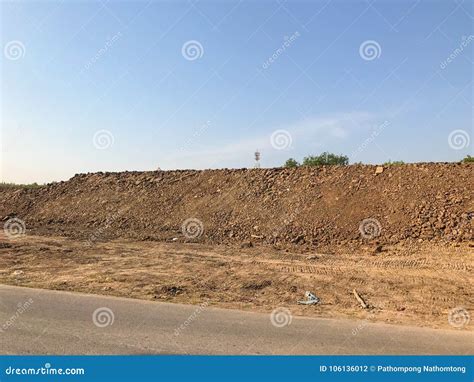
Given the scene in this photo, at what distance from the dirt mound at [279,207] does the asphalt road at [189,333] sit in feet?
35.2

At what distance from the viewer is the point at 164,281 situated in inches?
408

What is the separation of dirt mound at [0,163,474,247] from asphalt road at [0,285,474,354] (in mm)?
10741

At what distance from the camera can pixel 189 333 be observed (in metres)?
6.16

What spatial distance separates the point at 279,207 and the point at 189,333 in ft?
50.8

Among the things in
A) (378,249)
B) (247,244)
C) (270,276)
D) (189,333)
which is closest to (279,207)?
(247,244)

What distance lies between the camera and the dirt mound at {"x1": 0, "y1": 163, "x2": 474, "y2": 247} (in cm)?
1742

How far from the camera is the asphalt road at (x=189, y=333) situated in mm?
5574

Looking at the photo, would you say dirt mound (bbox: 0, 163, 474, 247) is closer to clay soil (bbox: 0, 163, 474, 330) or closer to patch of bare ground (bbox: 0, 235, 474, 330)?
clay soil (bbox: 0, 163, 474, 330)

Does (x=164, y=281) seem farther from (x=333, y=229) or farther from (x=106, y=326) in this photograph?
(x=333, y=229)

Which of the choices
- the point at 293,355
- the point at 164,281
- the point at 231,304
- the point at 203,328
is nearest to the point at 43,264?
the point at 164,281

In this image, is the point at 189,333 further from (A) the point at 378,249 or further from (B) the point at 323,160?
(B) the point at 323,160

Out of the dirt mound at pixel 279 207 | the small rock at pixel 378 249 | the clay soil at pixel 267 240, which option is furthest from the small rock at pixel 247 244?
the small rock at pixel 378 249

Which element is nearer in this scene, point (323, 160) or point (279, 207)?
point (279, 207)

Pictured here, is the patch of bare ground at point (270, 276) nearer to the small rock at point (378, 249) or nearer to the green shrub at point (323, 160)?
the small rock at point (378, 249)
